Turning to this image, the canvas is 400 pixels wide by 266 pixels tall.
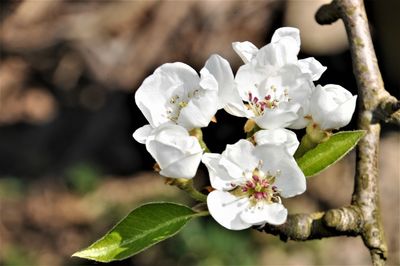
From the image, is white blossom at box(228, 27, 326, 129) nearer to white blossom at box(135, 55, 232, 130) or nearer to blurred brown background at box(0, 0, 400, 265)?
white blossom at box(135, 55, 232, 130)

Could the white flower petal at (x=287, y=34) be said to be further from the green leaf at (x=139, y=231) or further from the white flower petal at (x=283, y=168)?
the green leaf at (x=139, y=231)

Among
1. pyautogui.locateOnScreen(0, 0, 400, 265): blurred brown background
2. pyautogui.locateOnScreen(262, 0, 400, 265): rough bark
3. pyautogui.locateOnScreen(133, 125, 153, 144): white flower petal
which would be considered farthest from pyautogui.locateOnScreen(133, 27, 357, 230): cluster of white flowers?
pyautogui.locateOnScreen(0, 0, 400, 265): blurred brown background

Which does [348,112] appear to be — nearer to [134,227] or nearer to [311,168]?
[311,168]

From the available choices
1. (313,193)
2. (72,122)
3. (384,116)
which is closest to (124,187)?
(72,122)

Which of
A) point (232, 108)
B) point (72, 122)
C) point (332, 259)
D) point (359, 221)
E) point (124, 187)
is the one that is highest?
point (232, 108)

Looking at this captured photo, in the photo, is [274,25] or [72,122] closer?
[274,25]

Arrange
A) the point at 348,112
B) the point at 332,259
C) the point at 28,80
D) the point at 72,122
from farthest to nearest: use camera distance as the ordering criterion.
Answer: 1. the point at 28,80
2. the point at 72,122
3. the point at 332,259
4. the point at 348,112
